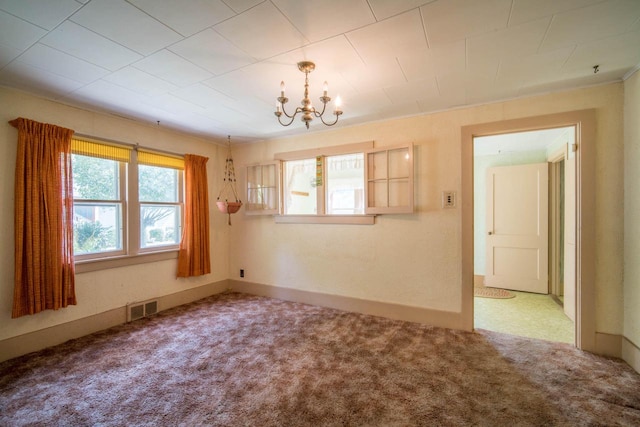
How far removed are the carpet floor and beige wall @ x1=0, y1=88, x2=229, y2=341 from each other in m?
0.33

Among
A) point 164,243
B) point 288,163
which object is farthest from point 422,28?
point 164,243

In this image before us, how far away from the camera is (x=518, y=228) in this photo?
448 centimetres

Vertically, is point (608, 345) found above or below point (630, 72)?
below

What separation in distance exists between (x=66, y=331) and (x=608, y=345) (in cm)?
526

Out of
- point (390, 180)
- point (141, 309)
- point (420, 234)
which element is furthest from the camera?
point (141, 309)

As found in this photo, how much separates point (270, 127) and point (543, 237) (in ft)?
15.1

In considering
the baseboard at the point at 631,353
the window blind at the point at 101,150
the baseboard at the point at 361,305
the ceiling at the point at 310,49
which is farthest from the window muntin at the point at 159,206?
the baseboard at the point at 631,353

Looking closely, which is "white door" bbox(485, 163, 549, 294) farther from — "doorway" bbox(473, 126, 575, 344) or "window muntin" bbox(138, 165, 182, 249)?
"window muntin" bbox(138, 165, 182, 249)

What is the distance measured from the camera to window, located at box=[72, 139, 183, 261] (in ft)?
9.70

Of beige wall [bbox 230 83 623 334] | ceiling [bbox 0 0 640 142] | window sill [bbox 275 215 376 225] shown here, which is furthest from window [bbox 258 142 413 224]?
ceiling [bbox 0 0 640 142]

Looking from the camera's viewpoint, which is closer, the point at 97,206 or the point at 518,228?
the point at 97,206

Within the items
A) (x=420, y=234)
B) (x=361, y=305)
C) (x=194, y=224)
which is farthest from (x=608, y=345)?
(x=194, y=224)

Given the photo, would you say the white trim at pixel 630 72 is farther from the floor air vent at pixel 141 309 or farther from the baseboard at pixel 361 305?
the floor air vent at pixel 141 309

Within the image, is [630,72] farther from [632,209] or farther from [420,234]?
[420,234]
